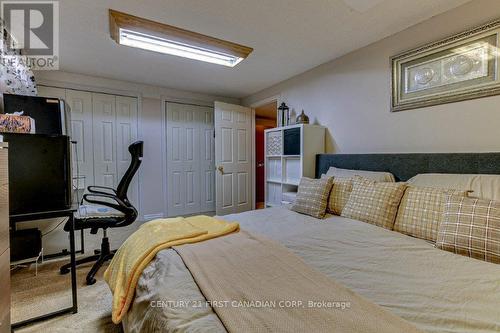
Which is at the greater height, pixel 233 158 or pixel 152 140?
pixel 152 140

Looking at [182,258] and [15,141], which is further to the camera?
[15,141]

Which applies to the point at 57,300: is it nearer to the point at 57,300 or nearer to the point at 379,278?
the point at 57,300

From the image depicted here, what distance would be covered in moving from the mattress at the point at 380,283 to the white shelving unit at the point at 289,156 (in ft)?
4.64

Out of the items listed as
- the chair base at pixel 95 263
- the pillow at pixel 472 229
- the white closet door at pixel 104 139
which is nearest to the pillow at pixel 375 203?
the pillow at pixel 472 229

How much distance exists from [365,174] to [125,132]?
3421 mm

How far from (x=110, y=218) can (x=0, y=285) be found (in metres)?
1.23

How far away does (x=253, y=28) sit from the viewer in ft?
6.88

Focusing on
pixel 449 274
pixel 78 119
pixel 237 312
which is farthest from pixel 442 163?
pixel 78 119

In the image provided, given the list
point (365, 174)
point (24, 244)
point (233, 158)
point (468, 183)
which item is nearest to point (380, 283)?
point (468, 183)

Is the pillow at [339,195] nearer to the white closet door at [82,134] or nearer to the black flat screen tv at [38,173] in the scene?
the black flat screen tv at [38,173]

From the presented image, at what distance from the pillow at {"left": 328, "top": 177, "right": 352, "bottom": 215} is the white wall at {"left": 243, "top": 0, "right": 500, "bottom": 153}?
1.96ft

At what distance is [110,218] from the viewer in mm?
2254

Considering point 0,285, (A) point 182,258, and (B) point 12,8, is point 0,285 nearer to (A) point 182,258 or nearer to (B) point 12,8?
(A) point 182,258

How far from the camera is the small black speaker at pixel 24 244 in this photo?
2.21 m
